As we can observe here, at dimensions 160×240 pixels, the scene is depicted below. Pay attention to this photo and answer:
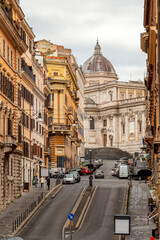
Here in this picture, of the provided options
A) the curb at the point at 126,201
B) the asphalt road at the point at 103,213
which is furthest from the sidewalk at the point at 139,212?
the asphalt road at the point at 103,213

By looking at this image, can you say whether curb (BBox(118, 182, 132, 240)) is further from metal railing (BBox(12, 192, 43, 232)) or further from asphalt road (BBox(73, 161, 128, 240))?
metal railing (BBox(12, 192, 43, 232))

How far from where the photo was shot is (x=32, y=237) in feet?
148

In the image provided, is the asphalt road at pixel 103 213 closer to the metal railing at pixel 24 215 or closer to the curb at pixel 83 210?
the curb at pixel 83 210

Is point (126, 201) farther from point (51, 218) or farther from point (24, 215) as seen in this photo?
point (24, 215)

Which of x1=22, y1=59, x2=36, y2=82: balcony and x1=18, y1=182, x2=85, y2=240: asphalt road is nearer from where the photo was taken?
x1=18, y1=182, x2=85, y2=240: asphalt road

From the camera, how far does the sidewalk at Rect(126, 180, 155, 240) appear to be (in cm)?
4538

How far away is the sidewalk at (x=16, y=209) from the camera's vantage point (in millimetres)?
47844

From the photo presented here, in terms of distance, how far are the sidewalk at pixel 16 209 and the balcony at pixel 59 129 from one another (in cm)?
3177

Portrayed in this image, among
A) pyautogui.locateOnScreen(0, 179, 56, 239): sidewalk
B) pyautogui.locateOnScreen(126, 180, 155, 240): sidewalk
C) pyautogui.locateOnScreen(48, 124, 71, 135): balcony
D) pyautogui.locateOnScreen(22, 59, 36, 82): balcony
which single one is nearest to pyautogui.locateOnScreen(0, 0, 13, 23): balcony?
pyautogui.locateOnScreen(22, 59, 36, 82): balcony

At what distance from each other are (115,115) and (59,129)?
71.3m

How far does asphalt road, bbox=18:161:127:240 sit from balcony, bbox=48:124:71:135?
95.6 ft

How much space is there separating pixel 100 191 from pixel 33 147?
425 inches

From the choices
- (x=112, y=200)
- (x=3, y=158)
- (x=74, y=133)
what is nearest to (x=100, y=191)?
(x=112, y=200)

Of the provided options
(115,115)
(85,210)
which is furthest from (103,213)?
(115,115)
